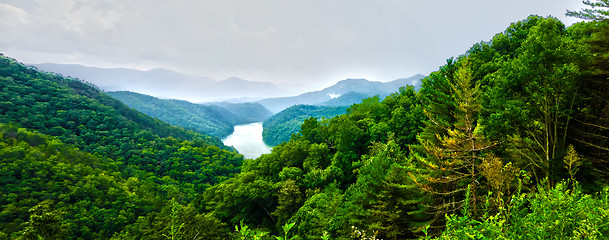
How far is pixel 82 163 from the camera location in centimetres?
5491

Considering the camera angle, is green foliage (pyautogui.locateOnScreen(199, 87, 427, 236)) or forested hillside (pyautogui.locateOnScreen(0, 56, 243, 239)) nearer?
green foliage (pyautogui.locateOnScreen(199, 87, 427, 236))

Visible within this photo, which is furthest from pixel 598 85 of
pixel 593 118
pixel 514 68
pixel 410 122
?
pixel 410 122

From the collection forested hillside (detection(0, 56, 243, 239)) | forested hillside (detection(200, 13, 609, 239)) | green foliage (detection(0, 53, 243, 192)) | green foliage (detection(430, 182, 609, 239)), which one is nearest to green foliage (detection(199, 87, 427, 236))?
forested hillside (detection(200, 13, 609, 239))

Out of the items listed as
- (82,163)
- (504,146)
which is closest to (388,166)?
(504,146)

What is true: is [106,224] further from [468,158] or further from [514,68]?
[514,68]

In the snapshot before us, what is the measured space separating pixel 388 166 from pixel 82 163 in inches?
2754

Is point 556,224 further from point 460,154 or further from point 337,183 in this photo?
point 337,183

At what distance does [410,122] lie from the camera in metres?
23.9

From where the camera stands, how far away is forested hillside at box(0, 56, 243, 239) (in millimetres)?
38866

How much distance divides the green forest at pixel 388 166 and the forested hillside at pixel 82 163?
0.33 metres

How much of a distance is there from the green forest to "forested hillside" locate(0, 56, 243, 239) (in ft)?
1.08

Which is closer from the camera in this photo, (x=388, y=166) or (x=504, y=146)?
(x=504, y=146)

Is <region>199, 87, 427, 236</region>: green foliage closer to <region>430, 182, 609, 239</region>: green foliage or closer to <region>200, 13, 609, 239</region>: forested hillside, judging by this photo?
<region>200, 13, 609, 239</region>: forested hillside

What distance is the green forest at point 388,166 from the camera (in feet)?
24.8
